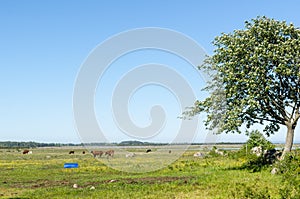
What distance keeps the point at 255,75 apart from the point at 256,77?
33cm

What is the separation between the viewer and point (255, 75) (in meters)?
25.9

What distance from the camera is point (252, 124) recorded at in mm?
28297

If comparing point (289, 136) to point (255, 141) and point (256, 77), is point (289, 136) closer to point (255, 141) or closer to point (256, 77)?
point (256, 77)

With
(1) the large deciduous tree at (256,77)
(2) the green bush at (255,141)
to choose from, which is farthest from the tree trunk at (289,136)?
(2) the green bush at (255,141)

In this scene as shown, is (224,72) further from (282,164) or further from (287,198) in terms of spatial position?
(287,198)

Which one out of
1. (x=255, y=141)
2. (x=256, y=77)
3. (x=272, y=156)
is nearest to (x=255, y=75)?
(x=256, y=77)

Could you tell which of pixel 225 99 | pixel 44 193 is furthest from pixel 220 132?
pixel 44 193

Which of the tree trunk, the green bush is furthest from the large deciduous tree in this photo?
the green bush

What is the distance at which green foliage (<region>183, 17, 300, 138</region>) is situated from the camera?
26094 millimetres

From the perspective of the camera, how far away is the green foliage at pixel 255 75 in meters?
26.1

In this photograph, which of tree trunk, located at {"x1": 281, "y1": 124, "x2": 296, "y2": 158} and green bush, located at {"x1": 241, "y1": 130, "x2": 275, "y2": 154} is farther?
green bush, located at {"x1": 241, "y1": 130, "x2": 275, "y2": 154}

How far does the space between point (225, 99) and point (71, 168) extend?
21520 mm

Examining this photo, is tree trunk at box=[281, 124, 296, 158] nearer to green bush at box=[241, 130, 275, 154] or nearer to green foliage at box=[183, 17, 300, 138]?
green foliage at box=[183, 17, 300, 138]

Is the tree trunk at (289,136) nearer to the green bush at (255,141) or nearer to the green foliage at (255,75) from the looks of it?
the green foliage at (255,75)
